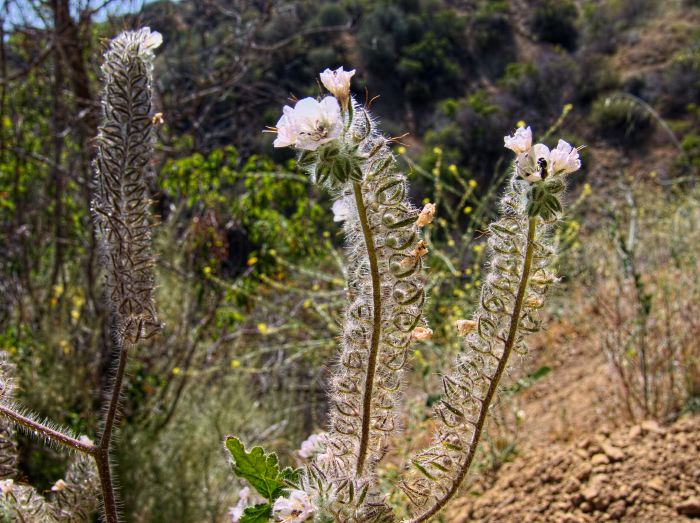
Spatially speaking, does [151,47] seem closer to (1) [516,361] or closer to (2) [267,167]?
(1) [516,361]

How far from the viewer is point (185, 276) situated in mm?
4211

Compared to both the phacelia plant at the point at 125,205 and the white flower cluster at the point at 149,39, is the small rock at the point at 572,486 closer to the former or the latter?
the phacelia plant at the point at 125,205

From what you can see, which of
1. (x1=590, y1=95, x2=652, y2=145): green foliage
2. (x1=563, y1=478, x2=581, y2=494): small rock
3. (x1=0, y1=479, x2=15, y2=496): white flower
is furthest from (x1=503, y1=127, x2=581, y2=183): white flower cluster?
(x1=590, y1=95, x2=652, y2=145): green foliage

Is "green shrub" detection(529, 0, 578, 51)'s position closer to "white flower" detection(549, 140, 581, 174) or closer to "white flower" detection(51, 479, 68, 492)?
"white flower" detection(549, 140, 581, 174)

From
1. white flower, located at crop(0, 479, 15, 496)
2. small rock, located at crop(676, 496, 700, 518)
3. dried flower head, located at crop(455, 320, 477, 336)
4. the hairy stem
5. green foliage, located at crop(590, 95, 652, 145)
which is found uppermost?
green foliage, located at crop(590, 95, 652, 145)

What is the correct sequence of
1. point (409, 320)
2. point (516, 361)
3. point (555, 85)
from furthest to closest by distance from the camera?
point (555, 85), point (516, 361), point (409, 320)

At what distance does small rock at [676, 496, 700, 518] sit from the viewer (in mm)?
2180

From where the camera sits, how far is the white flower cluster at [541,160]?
938 millimetres

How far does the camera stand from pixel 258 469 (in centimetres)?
107

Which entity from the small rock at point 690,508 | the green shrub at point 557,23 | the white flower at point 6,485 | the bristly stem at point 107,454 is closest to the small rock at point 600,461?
the small rock at point 690,508

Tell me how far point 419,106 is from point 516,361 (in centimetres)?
1641

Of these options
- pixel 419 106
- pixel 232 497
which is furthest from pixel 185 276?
pixel 419 106

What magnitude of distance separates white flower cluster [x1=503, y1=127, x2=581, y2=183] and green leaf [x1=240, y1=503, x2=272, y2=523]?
690 mm

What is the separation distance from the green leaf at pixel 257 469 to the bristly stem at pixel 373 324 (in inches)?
5.8
